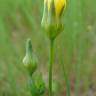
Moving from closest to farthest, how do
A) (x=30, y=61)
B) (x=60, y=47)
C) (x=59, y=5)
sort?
(x=59, y=5), (x=30, y=61), (x=60, y=47)

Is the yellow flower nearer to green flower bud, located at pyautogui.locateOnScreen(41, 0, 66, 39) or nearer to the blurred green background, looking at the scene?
green flower bud, located at pyautogui.locateOnScreen(41, 0, 66, 39)

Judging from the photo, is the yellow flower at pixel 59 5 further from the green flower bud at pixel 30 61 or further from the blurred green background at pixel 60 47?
the blurred green background at pixel 60 47

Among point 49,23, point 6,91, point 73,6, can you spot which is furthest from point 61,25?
point 6,91

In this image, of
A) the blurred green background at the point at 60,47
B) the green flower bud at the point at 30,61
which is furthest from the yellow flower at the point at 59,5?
the blurred green background at the point at 60,47

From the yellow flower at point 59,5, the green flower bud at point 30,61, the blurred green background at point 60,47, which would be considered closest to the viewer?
the yellow flower at point 59,5

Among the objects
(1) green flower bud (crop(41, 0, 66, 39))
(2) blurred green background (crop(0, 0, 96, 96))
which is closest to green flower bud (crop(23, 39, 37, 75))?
(1) green flower bud (crop(41, 0, 66, 39))

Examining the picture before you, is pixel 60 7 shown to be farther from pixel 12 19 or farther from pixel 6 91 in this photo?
pixel 12 19

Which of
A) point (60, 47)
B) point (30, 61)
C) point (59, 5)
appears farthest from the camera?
point (60, 47)

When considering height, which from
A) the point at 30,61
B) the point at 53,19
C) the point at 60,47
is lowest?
the point at 60,47

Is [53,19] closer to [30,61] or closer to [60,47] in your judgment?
[30,61]

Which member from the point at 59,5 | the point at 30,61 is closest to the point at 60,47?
the point at 30,61

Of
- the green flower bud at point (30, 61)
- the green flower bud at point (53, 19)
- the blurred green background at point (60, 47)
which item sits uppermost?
the green flower bud at point (53, 19)
